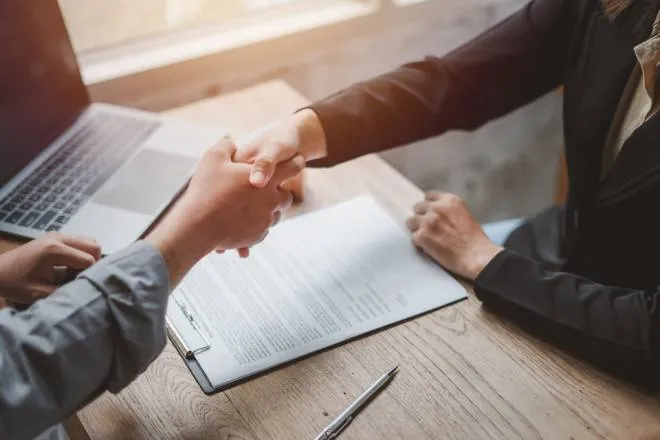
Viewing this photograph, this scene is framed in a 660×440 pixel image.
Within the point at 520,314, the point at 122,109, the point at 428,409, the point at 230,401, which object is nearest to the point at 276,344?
the point at 230,401

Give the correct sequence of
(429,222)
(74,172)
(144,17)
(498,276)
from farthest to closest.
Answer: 1. (144,17)
2. (74,172)
3. (429,222)
4. (498,276)

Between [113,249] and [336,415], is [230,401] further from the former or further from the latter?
[113,249]

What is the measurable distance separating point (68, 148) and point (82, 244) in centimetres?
35

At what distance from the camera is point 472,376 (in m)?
0.78

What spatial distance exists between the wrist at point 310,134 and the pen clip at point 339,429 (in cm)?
44

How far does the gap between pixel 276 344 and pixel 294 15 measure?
1009 mm

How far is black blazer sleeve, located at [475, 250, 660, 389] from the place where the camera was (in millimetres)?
780

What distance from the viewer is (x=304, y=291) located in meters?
0.90

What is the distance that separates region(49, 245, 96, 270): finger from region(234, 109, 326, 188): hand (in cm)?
23

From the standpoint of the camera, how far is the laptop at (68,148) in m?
0.99

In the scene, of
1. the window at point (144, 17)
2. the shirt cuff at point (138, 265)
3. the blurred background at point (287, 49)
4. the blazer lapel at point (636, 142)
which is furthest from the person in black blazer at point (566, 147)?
the window at point (144, 17)

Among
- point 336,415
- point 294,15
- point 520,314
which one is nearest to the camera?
point 336,415

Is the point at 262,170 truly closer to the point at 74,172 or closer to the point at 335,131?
the point at 335,131

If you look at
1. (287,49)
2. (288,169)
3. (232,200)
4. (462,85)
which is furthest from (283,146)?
(287,49)
